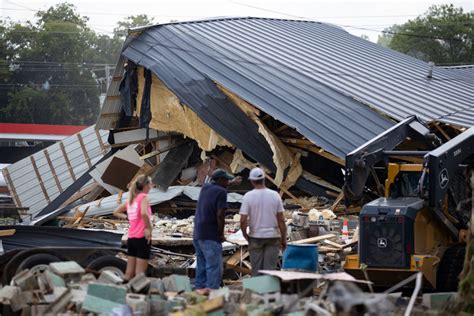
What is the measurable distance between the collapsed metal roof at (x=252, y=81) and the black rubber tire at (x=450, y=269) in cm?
698

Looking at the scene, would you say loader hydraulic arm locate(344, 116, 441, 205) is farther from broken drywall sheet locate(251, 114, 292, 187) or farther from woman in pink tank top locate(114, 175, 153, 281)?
broken drywall sheet locate(251, 114, 292, 187)

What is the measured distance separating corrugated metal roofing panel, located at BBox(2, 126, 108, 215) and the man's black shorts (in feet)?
60.3

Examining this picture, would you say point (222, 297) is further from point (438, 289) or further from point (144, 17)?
point (144, 17)

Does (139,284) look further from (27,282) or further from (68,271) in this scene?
(27,282)

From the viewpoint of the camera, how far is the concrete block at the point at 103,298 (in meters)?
10.5

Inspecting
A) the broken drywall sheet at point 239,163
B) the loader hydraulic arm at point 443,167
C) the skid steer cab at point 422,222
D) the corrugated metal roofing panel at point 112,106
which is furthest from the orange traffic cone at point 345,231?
the corrugated metal roofing panel at point 112,106

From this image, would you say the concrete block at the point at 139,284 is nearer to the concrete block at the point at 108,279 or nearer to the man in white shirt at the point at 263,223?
the concrete block at the point at 108,279

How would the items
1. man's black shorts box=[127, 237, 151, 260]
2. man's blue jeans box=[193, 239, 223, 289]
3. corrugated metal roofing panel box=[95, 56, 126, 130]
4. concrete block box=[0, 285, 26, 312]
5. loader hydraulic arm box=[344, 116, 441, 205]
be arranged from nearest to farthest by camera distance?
concrete block box=[0, 285, 26, 312]
man's blue jeans box=[193, 239, 223, 289]
man's black shorts box=[127, 237, 151, 260]
loader hydraulic arm box=[344, 116, 441, 205]
corrugated metal roofing panel box=[95, 56, 126, 130]

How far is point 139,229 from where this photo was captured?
43.1ft

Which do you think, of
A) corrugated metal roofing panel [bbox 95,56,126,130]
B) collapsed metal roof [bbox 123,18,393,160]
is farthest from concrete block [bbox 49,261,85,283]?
corrugated metal roofing panel [bbox 95,56,126,130]

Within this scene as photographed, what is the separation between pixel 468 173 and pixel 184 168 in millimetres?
11754

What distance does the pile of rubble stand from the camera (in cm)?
977

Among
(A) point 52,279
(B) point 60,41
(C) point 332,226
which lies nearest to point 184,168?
(C) point 332,226

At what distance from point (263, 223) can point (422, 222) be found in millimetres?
2989
